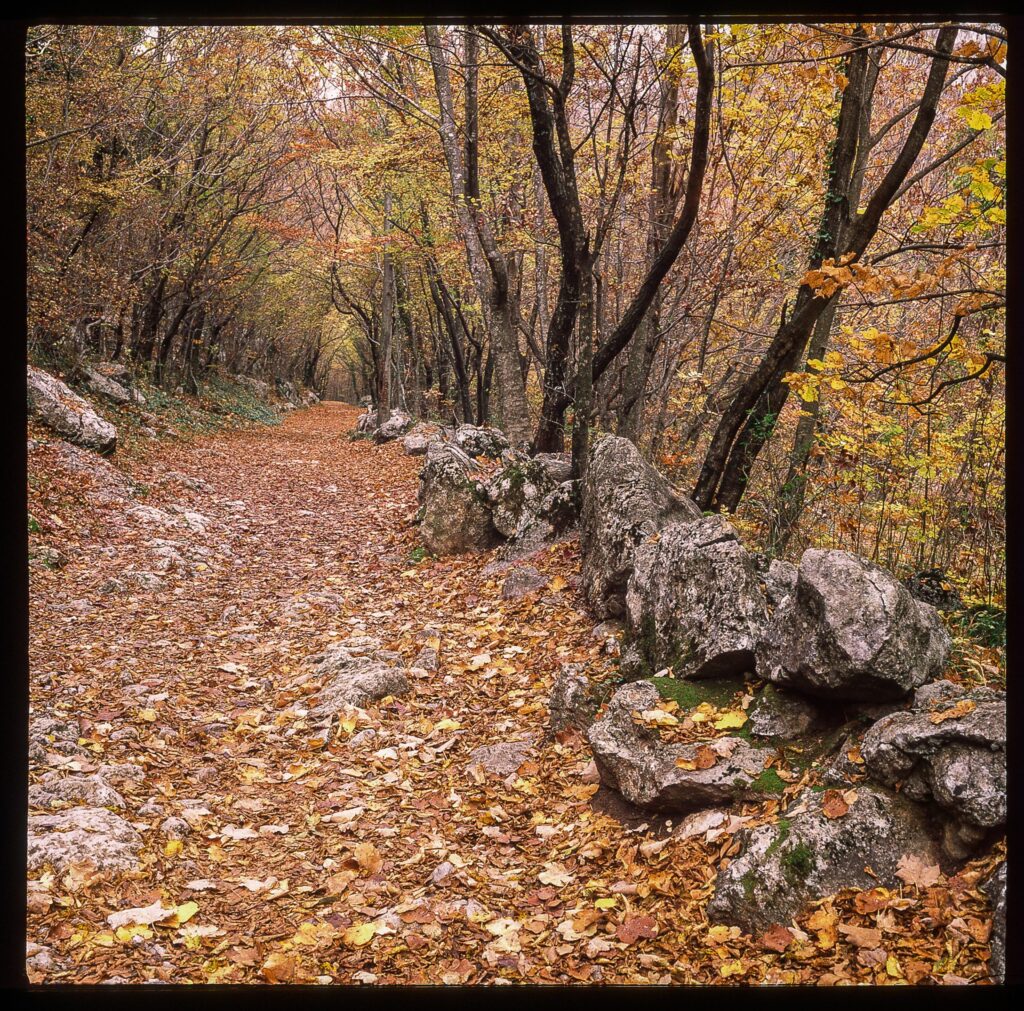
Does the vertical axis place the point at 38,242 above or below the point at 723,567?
above

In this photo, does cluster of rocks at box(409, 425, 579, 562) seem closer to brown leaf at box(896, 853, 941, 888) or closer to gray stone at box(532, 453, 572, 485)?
gray stone at box(532, 453, 572, 485)

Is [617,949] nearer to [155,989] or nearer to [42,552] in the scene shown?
[155,989]

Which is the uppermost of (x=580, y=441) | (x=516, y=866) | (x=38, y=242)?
(x=38, y=242)

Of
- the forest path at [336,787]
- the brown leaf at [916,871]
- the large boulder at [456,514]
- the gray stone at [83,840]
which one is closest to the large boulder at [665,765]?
the forest path at [336,787]

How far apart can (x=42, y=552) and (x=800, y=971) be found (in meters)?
8.81

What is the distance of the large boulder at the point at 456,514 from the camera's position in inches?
373

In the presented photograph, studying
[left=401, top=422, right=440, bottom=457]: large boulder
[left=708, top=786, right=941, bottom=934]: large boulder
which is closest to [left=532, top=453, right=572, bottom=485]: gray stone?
[left=708, top=786, right=941, bottom=934]: large boulder

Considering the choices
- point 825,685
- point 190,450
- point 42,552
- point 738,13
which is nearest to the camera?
point 738,13

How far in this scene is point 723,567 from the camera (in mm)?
4883

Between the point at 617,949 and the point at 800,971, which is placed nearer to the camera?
the point at 800,971

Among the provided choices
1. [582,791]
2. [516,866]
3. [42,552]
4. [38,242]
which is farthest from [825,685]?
[38,242]

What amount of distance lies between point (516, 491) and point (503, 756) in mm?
4755

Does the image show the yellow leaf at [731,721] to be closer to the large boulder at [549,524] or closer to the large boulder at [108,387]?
the large boulder at [549,524]

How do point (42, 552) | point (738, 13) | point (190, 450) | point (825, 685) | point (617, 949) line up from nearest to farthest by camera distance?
point (738, 13), point (617, 949), point (825, 685), point (42, 552), point (190, 450)
